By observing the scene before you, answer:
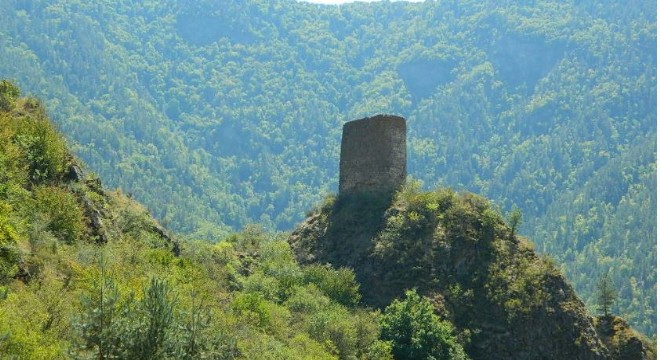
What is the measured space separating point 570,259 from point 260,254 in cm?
15417

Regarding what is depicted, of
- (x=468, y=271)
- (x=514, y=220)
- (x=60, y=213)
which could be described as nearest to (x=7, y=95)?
(x=60, y=213)

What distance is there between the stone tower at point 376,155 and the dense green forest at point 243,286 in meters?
1.30

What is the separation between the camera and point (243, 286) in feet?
147

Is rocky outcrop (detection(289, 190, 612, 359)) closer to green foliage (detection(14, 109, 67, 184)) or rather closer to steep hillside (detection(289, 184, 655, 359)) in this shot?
steep hillside (detection(289, 184, 655, 359))

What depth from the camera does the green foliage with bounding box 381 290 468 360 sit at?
41250mm

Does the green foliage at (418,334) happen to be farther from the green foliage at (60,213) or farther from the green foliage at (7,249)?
the green foliage at (7,249)

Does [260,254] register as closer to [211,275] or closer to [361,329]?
[211,275]

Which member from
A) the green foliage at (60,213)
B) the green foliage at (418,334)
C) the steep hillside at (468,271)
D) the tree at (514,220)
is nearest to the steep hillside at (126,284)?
the green foliage at (60,213)

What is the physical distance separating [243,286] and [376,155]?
10969mm

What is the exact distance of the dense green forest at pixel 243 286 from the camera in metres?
24.8

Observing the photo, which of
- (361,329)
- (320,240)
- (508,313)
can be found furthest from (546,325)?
(320,240)

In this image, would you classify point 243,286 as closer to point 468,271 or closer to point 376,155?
point 468,271

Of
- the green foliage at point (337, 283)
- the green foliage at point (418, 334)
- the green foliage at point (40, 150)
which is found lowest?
the green foliage at point (418, 334)

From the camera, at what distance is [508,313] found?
43781 mm
